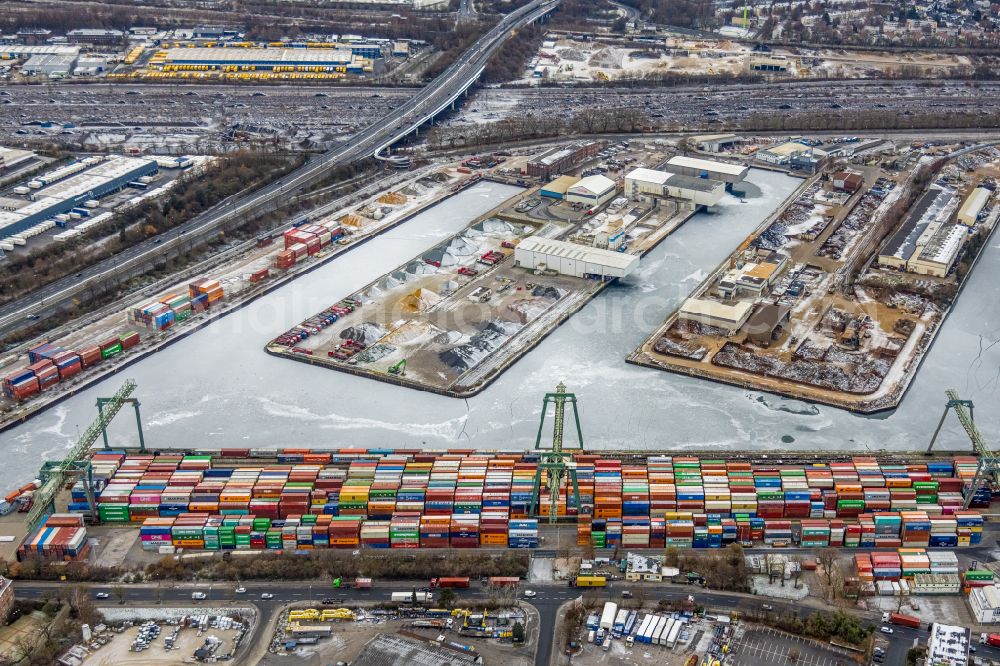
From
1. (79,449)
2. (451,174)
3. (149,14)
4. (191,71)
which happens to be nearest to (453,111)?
(451,174)

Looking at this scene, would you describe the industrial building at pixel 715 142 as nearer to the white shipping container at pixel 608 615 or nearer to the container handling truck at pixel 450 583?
the white shipping container at pixel 608 615

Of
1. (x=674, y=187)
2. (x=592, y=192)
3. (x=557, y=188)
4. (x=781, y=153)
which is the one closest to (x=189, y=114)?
(x=557, y=188)

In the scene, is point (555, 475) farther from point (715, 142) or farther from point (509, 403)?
point (715, 142)

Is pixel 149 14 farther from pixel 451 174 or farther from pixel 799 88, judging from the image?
pixel 799 88

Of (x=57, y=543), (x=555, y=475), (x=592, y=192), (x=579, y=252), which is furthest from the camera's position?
(x=592, y=192)

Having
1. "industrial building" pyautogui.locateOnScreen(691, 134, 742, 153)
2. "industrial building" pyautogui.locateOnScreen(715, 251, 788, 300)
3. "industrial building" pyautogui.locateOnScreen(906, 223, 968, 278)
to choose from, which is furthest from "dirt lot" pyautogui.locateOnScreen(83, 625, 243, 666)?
"industrial building" pyautogui.locateOnScreen(691, 134, 742, 153)
